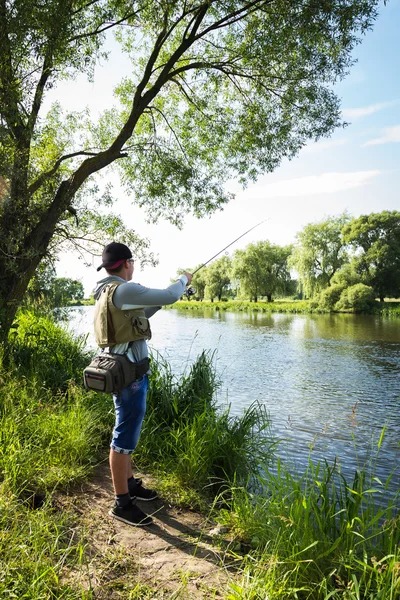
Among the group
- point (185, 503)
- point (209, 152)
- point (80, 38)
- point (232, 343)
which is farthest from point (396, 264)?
point (185, 503)

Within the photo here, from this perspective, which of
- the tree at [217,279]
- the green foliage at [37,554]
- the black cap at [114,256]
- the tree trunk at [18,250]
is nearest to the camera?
the green foliage at [37,554]

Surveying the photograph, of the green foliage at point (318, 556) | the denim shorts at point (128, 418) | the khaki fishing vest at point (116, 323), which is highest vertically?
the khaki fishing vest at point (116, 323)

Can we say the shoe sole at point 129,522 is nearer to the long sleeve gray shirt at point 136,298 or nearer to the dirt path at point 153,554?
the dirt path at point 153,554

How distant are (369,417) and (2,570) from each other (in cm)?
859

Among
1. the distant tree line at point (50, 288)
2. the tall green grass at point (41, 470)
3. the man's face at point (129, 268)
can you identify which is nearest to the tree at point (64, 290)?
the distant tree line at point (50, 288)

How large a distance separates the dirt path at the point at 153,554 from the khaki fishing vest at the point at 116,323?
1.23 metres

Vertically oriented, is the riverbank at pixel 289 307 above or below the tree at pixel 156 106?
below

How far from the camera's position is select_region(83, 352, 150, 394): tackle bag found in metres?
3.16

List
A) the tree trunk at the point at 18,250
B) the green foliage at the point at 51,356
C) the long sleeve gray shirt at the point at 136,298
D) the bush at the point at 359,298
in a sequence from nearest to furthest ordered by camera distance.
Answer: the long sleeve gray shirt at the point at 136,298 < the green foliage at the point at 51,356 < the tree trunk at the point at 18,250 < the bush at the point at 359,298

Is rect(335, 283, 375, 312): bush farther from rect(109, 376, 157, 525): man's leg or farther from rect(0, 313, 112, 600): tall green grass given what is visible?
rect(109, 376, 157, 525): man's leg

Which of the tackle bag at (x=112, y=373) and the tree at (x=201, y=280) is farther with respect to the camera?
the tree at (x=201, y=280)

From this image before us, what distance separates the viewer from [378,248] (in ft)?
170

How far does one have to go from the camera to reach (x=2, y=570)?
2.29 metres

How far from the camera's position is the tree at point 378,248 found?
167ft
